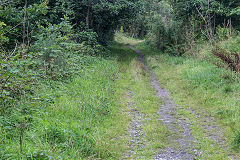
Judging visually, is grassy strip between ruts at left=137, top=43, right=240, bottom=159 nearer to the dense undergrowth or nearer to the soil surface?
the soil surface

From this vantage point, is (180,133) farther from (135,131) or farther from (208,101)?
(208,101)

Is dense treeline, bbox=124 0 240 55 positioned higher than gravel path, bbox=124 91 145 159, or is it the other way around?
dense treeline, bbox=124 0 240 55

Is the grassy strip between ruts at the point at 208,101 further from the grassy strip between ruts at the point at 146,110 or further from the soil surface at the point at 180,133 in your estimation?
the grassy strip between ruts at the point at 146,110

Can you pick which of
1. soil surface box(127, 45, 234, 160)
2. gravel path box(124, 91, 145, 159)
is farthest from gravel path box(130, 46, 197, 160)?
gravel path box(124, 91, 145, 159)

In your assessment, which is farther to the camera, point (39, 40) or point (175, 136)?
point (39, 40)

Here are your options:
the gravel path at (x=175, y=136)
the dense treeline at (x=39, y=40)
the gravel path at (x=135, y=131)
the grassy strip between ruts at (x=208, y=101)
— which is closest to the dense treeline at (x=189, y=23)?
the dense treeline at (x=39, y=40)

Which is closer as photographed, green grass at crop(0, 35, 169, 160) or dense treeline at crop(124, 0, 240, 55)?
green grass at crop(0, 35, 169, 160)

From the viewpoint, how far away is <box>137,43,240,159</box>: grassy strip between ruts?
4.82 m

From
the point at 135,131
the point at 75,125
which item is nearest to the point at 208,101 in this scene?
the point at 135,131

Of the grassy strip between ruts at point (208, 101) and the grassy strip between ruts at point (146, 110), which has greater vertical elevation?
the grassy strip between ruts at point (208, 101)

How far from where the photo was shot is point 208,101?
7.56 metres

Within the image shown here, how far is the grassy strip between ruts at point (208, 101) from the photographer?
4.82 meters

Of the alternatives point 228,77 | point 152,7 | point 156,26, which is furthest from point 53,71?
point 152,7

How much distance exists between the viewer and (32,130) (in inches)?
174
